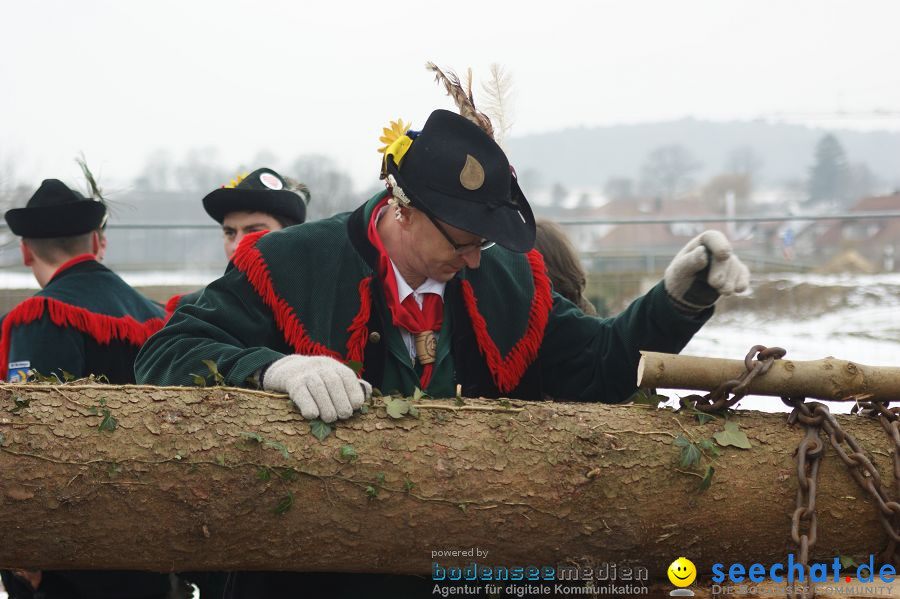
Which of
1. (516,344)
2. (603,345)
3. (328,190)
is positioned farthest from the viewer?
(328,190)

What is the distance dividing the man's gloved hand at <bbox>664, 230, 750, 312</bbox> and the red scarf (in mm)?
719

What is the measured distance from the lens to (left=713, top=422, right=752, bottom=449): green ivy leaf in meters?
2.43

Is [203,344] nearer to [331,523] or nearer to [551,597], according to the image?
[331,523]

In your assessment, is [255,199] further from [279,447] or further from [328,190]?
[328,190]

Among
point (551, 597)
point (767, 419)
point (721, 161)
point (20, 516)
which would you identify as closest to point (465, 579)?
point (551, 597)

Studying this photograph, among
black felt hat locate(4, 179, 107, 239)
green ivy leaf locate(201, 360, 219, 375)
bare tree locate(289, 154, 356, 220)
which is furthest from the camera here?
bare tree locate(289, 154, 356, 220)

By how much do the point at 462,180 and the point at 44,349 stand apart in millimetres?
1986

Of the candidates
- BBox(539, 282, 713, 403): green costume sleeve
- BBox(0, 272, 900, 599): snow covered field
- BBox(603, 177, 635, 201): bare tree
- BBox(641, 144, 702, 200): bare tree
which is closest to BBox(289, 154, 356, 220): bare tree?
BBox(0, 272, 900, 599): snow covered field

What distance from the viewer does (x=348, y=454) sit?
7.56 feet

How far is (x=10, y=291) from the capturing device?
25.0 feet

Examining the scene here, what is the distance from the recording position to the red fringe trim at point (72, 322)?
3875 mm

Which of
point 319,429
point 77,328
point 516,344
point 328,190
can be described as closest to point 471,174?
point 516,344

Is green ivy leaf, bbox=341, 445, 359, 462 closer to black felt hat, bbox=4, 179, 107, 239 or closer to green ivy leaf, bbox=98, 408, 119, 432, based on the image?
green ivy leaf, bbox=98, 408, 119, 432

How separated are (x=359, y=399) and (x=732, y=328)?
6.93m
